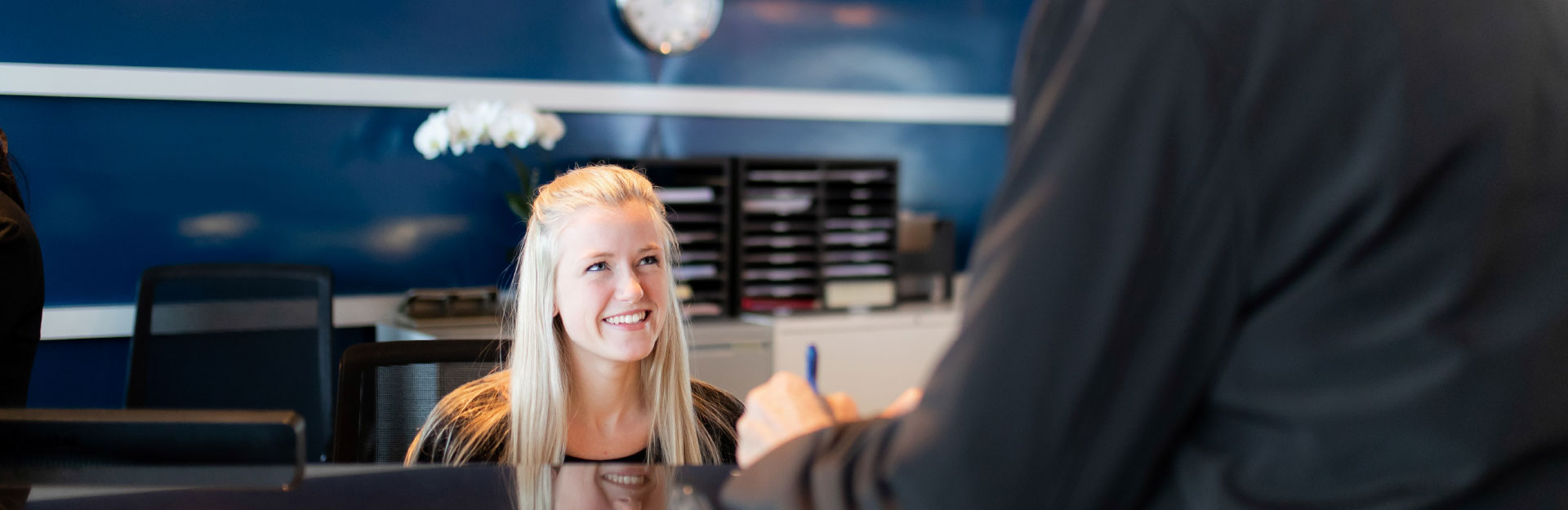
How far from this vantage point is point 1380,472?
67 centimetres

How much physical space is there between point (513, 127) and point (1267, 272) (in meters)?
3.09

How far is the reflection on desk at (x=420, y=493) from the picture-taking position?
1.00 metres

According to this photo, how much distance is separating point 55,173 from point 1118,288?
3.45 meters

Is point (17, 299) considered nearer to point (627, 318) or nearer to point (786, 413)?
point (627, 318)

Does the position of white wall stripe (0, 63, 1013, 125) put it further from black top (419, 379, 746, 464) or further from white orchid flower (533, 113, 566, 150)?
black top (419, 379, 746, 464)

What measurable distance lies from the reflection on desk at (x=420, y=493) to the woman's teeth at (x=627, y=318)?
0.85m

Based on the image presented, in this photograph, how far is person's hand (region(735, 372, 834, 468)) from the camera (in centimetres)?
80

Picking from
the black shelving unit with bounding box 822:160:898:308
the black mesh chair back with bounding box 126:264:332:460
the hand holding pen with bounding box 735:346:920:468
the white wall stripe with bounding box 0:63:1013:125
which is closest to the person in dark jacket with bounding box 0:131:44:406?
the black mesh chair back with bounding box 126:264:332:460

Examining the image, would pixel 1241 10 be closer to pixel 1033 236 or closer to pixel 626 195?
pixel 1033 236

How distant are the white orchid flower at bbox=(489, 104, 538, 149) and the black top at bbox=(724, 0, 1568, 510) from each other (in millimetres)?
3004

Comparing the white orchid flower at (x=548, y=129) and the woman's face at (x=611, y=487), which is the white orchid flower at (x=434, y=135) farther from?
the woman's face at (x=611, y=487)

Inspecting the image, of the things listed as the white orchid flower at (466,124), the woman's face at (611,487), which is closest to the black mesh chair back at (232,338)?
the white orchid flower at (466,124)

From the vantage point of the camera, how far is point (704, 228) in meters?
4.01

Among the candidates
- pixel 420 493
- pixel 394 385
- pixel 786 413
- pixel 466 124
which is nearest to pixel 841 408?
pixel 786 413
